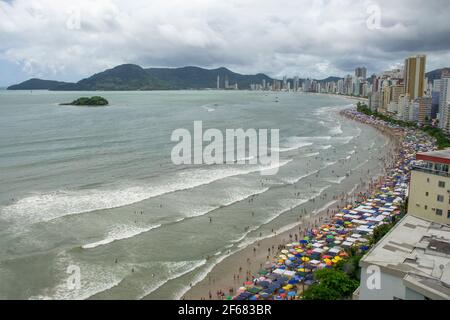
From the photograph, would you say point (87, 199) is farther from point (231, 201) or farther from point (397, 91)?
point (397, 91)

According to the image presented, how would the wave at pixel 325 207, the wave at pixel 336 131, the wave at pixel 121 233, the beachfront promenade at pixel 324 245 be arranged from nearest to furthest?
the beachfront promenade at pixel 324 245, the wave at pixel 121 233, the wave at pixel 325 207, the wave at pixel 336 131

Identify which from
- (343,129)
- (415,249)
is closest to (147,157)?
(415,249)

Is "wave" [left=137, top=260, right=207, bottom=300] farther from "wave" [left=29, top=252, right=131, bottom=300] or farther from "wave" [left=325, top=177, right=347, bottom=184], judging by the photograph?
"wave" [left=325, top=177, right=347, bottom=184]

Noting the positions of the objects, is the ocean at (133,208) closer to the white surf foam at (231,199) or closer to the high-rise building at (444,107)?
the white surf foam at (231,199)

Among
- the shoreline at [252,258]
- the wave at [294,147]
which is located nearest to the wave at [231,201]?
the shoreline at [252,258]

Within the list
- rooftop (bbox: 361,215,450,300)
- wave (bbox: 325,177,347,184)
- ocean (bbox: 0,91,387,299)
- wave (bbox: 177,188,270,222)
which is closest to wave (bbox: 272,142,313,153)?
ocean (bbox: 0,91,387,299)

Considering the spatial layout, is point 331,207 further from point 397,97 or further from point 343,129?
point 397,97

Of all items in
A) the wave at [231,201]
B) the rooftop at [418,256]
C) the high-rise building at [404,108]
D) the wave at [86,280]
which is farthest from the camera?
the high-rise building at [404,108]
